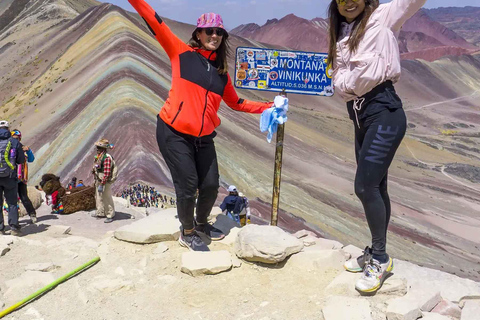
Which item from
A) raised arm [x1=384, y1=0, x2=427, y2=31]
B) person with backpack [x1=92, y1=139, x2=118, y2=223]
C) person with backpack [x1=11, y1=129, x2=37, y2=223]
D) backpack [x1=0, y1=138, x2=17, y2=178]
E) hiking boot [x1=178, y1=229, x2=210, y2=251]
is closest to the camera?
raised arm [x1=384, y1=0, x2=427, y2=31]

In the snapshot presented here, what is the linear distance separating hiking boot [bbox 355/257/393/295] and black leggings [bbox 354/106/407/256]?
0.09 metres

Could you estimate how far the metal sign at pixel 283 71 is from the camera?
4133mm

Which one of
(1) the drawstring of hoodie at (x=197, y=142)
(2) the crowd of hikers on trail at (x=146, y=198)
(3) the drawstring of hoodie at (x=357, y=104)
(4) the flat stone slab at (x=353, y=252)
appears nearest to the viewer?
(3) the drawstring of hoodie at (x=357, y=104)

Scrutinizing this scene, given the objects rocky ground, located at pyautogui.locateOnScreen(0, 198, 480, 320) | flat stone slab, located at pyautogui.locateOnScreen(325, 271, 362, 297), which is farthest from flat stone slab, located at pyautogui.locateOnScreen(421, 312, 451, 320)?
flat stone slab, located at pyautogui.locateOnScreen(325, 271, 362, 297)

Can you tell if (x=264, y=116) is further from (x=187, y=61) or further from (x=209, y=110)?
(x=187, y=61)

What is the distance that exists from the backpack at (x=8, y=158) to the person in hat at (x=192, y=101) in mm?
2952

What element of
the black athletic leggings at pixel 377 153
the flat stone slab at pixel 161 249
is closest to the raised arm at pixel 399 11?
the black athletic leggings at pixel 377 153

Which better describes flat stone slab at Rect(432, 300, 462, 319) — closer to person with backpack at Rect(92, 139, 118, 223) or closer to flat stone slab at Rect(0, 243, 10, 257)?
flat stone slab at Rect(0, 243, 10, 257)

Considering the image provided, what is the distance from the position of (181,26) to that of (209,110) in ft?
155

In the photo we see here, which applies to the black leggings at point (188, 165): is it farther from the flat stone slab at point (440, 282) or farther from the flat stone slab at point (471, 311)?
the flat stone slab at point (471, 311)

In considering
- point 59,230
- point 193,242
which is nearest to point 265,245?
point 193,242

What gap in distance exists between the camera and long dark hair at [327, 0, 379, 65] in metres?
2.72

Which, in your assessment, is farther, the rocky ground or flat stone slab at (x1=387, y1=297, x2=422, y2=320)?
the rocky ground

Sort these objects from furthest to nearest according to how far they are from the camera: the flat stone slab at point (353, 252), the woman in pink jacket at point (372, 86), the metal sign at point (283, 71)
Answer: the metal sign at point (283, 71) → the flat stone slab at point (353, 252) → the woman in pink jacket at point (372, 86)
